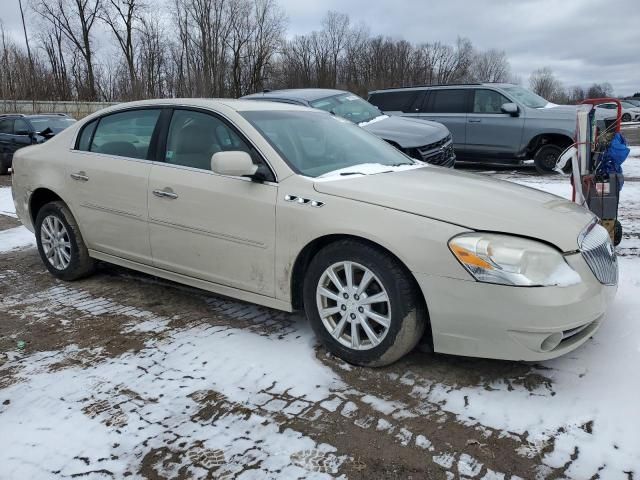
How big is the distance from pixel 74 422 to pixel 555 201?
118 inches

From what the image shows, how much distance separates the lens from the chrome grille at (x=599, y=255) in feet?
9.61

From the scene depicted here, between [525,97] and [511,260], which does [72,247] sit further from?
[525,97]

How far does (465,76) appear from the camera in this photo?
254 feet

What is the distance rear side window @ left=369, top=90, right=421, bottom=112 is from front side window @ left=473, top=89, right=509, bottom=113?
1.41 m

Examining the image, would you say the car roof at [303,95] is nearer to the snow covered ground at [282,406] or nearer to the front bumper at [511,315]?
the snow covered ground at [282,406]

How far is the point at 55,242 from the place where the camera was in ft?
15.8

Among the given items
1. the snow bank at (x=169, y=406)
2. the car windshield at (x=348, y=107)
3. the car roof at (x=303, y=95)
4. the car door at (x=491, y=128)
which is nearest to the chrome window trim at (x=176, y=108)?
the snow bank at (x=169, y=406)

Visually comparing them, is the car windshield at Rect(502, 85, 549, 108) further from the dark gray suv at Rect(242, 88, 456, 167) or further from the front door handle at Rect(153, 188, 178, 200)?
the front door handle at Rect(153, 188, 178, 200)

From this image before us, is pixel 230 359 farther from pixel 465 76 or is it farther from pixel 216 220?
pixel 465 76

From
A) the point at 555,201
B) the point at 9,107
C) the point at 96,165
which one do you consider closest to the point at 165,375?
the point at 96,165

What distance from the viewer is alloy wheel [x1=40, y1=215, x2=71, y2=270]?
15.5ft

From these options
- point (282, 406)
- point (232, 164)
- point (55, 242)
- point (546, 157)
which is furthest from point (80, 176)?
point (546, 157)

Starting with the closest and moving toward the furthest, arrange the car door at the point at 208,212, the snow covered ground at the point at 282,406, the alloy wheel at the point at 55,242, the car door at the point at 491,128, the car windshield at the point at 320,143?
the snow covered ground at the point at 282,406 < the car door at the point at 208,212 < the car windshield at the point at 320,143 < the alloy wheel at the point at 55,242 < the car door at the point at 491,128

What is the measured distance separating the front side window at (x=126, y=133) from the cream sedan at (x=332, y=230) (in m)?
0.01
